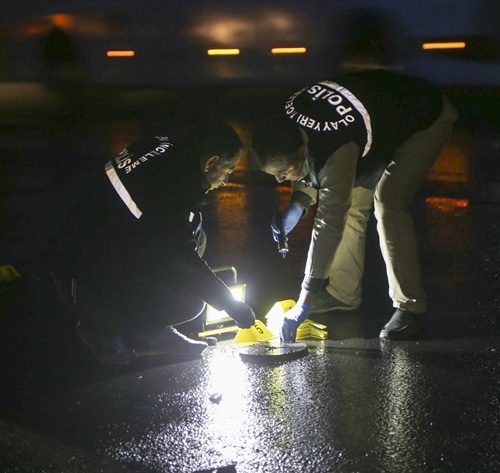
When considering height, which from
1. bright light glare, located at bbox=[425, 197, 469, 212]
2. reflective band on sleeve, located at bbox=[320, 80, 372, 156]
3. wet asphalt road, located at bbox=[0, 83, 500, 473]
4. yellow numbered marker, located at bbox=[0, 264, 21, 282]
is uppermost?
reflective band on sleeve, located at bbox=[320, 80, 372, 156]

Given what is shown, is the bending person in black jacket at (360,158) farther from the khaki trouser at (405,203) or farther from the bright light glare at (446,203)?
the bright light glare at (446,203)

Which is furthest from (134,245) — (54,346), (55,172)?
(55,172)

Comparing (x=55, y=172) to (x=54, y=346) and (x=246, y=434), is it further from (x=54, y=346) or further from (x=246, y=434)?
(x=246, y=434)

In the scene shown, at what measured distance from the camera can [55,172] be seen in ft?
32.2

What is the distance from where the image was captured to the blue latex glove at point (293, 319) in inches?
191

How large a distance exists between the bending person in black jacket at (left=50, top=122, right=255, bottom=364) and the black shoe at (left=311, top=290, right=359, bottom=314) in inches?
39.1

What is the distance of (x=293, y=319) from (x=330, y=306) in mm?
783

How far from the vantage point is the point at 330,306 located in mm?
5605

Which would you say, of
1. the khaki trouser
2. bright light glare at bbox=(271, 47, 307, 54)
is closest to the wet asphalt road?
the khaki trouser

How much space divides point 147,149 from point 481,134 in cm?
768

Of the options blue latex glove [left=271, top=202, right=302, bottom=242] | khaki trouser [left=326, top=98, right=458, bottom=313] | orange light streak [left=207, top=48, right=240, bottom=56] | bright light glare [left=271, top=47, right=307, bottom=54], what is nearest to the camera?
khaki trouser [left=326, top=98, right=458, bottom=313]

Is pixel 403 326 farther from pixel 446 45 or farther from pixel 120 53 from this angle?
pixel 120 53

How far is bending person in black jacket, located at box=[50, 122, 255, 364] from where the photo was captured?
4.55 m

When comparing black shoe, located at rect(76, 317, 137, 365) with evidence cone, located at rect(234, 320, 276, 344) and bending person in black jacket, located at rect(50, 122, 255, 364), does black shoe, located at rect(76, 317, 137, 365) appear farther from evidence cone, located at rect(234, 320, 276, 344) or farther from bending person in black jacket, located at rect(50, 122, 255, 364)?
evidence cone, located at rect(234, 320, 276, 344)
